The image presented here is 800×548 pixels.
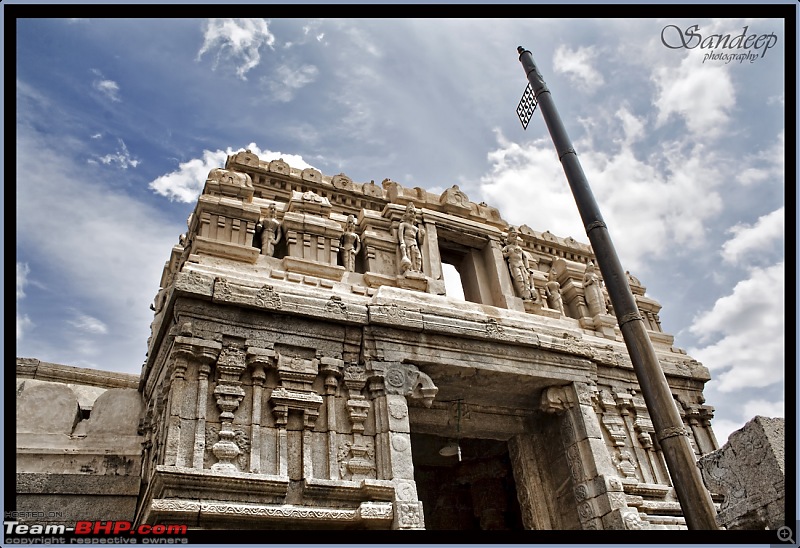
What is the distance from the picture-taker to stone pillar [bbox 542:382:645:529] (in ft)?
25.7

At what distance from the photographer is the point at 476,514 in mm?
12156

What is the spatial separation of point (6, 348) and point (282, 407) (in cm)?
300

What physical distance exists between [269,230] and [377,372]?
9.06ft

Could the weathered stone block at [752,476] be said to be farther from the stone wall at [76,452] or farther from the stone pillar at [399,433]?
the stone wall at [76,452]

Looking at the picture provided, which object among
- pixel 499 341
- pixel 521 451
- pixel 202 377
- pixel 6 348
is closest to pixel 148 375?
pixel 202 377

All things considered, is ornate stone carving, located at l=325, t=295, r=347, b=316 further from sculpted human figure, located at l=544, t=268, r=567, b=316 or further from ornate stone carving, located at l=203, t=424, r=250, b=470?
sculpted human figure, located at l=544, t=268, r=567, b=316

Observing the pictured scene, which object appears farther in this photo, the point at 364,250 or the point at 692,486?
the point at 364,250

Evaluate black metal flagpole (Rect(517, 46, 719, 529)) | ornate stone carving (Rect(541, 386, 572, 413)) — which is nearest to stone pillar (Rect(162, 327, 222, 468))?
black metal flagpole (Rect(517, 46, 719, 529))

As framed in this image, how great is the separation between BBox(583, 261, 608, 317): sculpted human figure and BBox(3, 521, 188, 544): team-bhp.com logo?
7.92m

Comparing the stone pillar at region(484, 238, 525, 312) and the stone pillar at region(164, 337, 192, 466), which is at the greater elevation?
the stone pillar at region(484, 238, 525, 312)

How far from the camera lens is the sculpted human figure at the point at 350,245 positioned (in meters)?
9.37

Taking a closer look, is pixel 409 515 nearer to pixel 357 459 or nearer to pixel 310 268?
pixel 357 459

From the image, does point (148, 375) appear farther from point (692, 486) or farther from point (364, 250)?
point (692, 486)

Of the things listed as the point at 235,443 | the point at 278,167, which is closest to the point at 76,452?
the point at 235,443
